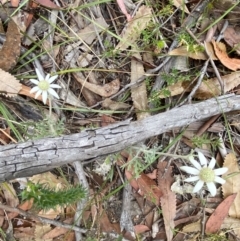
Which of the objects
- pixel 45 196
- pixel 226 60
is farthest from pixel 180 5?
pixel 45 196

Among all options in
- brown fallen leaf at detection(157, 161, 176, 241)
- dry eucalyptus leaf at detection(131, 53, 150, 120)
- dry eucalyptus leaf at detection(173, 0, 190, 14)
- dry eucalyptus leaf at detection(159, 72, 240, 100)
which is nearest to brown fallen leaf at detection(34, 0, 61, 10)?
dry eucalyptus leaf at detection(131, 53, 150, 120)

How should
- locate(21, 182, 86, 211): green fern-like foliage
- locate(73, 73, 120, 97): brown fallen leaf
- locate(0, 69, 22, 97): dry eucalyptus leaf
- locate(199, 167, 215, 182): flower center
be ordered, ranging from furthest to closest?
locate(73, 73, 120, 97): brown fallen leaf, locate(0, 69, 22, 97): dry eucalyptus leaf, locate(199, 167, 215, 182): flower center, locate(21, 182, 86, 211): green fern-like foliage

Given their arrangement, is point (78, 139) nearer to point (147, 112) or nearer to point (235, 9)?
point (147, 112)

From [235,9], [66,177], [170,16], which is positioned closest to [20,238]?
[66,177]

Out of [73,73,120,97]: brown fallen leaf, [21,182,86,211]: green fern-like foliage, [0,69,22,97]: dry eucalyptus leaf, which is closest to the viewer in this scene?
[21,182,86,211]: green fern-like foliage

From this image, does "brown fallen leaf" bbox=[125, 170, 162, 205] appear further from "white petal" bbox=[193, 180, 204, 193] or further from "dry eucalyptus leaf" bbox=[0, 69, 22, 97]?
"dry eucalyptus leaf" bbox=[0, 69, 22, 97]

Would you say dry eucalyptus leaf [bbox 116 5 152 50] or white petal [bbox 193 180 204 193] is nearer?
white petal [bbox 193 180 204 193]
